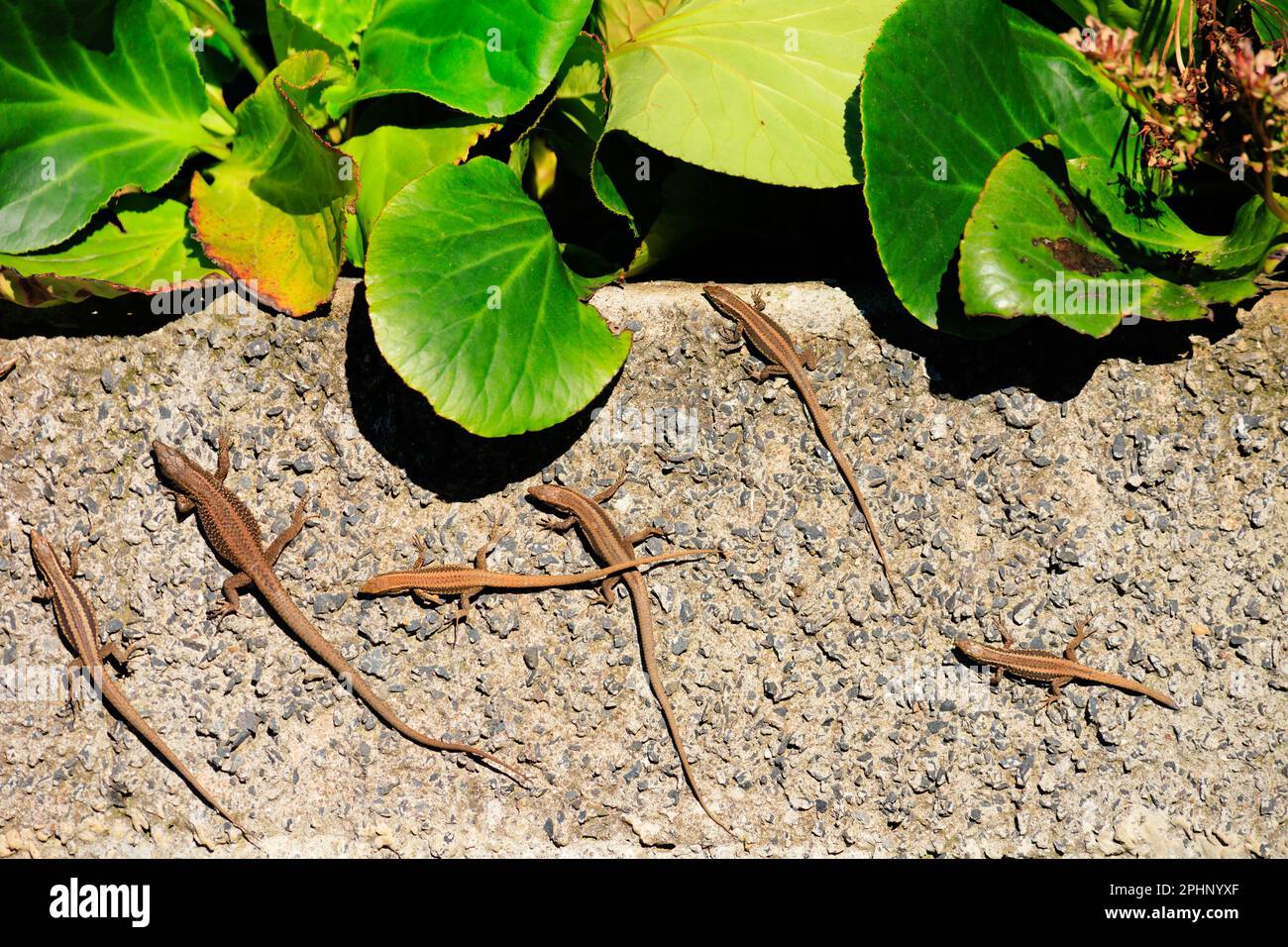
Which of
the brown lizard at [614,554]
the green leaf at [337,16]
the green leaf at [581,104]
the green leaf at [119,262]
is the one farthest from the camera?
the brown lizard at [614,554]

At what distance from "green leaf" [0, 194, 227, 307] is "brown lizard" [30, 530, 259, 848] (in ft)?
3.00

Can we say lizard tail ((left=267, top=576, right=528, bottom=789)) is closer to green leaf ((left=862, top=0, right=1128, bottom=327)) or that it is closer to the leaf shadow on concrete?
the leaf shadow on concrete

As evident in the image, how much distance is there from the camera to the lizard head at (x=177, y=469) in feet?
12.6

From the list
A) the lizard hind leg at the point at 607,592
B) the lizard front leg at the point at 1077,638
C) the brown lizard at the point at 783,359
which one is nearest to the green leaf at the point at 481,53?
the brown lizard at the point at 783,359

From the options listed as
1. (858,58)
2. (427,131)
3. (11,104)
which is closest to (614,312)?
(427,131)

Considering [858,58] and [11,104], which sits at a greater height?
[858,58]

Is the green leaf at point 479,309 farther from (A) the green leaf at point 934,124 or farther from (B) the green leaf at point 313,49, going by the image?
(A) the green leaf at point 934,124

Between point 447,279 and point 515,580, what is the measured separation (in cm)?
111

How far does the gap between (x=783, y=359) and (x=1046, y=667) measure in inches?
57.3

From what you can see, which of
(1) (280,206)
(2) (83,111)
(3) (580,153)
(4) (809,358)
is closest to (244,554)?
(1) (280,206)

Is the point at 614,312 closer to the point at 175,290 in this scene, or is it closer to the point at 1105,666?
the point at 175,290

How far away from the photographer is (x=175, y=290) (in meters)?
3.81

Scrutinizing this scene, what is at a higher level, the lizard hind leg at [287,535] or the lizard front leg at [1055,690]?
the lizard hind leg at [287,535]

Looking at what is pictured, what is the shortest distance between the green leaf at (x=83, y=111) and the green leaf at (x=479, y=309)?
1.06m
